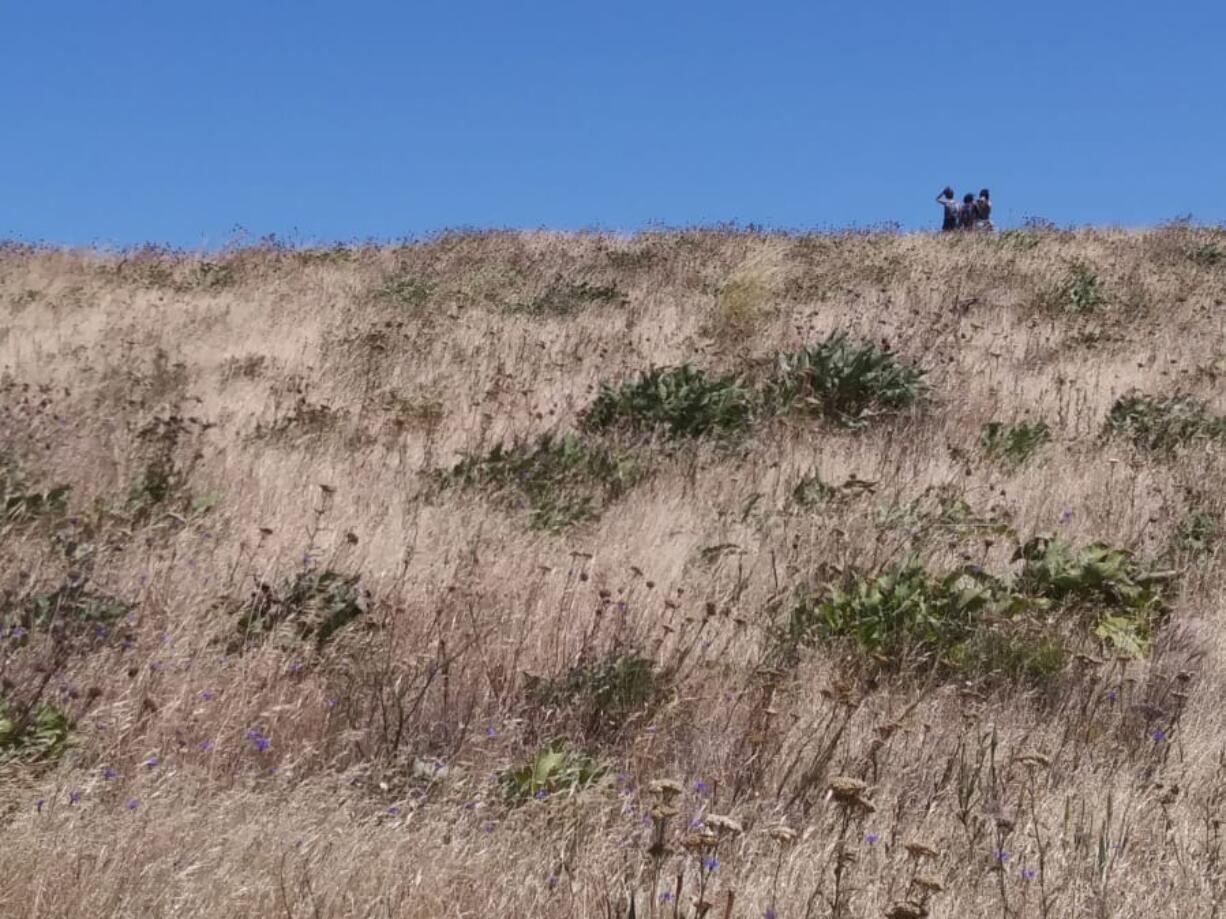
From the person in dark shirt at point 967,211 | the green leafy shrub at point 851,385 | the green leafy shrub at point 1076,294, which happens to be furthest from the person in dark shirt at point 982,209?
the green leafy shrub at point 851,385

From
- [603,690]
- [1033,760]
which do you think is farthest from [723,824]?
[603,690]

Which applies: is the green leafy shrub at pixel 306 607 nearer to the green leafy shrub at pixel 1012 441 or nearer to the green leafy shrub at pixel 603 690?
the green leafy shrub at pixel 603 690

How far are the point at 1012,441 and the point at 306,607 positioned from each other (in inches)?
202

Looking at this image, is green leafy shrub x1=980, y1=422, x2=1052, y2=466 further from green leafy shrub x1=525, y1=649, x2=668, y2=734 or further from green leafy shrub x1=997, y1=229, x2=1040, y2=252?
green leafy shrub x1=997, y1=229, x2=1040, y2=252

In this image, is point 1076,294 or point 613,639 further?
point 1076,294

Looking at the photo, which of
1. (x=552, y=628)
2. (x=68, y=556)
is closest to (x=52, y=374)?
(x=68, y=556)

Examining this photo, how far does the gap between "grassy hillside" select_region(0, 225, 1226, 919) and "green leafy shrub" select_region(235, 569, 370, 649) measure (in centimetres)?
2

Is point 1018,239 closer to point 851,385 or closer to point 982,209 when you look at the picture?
point 982,209

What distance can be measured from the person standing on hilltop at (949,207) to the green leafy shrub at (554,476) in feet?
50.9

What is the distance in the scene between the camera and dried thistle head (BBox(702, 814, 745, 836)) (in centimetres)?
237

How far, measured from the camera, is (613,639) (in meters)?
4.27

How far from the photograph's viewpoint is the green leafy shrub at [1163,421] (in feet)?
26.7

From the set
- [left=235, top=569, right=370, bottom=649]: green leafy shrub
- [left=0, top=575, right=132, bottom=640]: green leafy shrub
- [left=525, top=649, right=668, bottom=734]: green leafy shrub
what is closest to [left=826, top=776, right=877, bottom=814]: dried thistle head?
[left=525, top=649, right=668, bottom=734]: green leafy shrub

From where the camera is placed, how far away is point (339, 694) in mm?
3764
